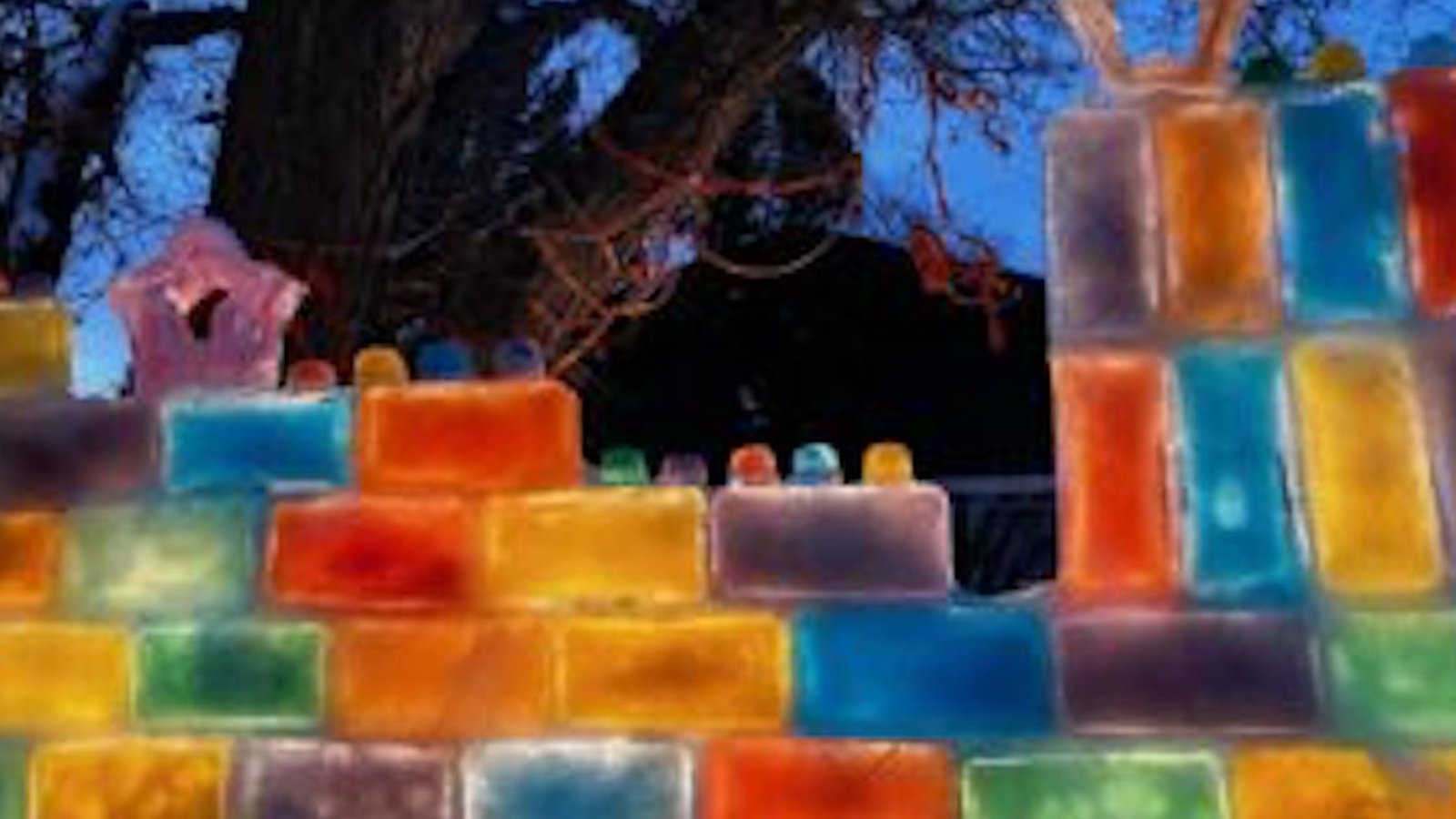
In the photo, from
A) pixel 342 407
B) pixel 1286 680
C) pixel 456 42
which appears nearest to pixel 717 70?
pixel 456 42

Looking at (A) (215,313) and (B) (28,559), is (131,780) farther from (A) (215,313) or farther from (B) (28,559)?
(A) (215,313)

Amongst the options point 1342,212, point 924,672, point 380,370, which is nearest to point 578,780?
point 924,672

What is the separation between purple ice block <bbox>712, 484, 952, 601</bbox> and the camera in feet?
7.29

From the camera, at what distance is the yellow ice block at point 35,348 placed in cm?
251

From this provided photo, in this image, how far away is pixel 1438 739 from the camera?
2.09m

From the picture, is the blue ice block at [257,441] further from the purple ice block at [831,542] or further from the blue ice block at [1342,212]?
the blue ice block at [1342,212]

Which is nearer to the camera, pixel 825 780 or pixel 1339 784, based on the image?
pixel 1339 784

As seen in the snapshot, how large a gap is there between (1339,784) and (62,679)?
128 cm

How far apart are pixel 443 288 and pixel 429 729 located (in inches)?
136

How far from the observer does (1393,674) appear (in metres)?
2.11

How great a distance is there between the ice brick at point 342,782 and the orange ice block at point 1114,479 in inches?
25.6

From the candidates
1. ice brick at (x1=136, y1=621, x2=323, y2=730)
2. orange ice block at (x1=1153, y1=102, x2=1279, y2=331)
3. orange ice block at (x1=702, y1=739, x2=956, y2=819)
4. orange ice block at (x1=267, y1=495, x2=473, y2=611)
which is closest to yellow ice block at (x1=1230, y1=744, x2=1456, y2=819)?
orange ice block at (x1=702, y1=739, x2=956, y2=819)

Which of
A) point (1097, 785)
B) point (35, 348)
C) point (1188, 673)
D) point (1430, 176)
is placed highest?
point (1430, 176)

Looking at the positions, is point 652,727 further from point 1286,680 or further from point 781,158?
point 781,158
